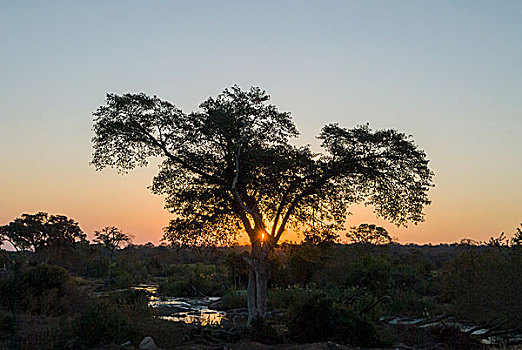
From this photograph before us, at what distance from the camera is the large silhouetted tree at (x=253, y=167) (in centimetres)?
1836

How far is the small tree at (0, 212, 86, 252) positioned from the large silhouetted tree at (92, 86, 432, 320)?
3828cm

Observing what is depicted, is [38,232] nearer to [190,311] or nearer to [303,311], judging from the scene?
[190,311]

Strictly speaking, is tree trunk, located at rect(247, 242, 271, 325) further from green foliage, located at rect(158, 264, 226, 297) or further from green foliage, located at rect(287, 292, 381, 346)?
green foliage, located at rect(158, 264, 226, 297)

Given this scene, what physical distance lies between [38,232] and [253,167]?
42.0 m

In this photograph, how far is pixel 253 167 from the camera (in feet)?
62.0

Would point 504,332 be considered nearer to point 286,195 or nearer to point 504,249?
point 504,249

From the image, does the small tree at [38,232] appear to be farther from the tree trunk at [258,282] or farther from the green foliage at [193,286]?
the tree trunk at [258,282]

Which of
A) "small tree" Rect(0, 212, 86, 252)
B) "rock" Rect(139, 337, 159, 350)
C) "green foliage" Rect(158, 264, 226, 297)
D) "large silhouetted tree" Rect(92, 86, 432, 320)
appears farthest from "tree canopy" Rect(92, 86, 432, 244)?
"small tree" Rect(0, 212, 86, 252)

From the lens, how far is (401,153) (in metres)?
18.2

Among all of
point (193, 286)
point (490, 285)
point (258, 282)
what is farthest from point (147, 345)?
point (193, 286)

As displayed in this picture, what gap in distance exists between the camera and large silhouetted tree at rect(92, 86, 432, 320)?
18.4 metres

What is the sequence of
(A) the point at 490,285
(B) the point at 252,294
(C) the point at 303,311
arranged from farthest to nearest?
(B) the point at 252,294 → (A) the point at 490,285 → (C) the point at 303,311

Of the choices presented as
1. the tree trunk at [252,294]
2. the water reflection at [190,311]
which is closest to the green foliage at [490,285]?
the tree trunk at [252,294]

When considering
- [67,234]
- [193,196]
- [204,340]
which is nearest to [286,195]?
[193,196]
